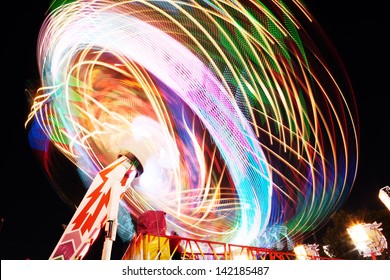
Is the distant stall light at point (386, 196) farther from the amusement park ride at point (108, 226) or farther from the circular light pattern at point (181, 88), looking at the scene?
the amusement park ride at point (108, 226)

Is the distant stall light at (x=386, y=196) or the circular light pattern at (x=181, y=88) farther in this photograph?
the distant stall light at (x=386, y=196)

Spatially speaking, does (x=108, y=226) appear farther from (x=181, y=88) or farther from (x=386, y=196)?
(x=386, y=196)

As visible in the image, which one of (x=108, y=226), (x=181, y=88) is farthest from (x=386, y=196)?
(x=108, y=226)

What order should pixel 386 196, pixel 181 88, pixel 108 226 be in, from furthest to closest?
pixel 386 196
pixel 181 88
pixel 108 226

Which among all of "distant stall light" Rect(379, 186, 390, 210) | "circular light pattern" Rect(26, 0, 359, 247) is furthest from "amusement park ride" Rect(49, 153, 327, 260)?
"distant stall light" Rect(379, 186, 390, 210)

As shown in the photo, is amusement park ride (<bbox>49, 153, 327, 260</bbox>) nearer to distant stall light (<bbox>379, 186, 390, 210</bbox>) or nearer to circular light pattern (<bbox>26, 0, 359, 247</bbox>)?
circular light pattern (<bbox>26, 0, 359, 247</bbox>)

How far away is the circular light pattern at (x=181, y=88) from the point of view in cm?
1009

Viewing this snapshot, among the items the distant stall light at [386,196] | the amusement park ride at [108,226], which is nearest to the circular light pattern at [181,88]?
the amusement park ride at [108,226]

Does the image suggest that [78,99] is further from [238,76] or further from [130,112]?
[238,76]

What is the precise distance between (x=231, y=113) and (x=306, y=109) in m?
2.95

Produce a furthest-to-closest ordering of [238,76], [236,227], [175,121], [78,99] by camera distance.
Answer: [236,227], [175,121], [238,76], [78,99]

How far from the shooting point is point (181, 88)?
34.6ft

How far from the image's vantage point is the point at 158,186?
12344 millimetres

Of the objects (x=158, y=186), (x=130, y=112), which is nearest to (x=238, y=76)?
(x=130, y=112)
